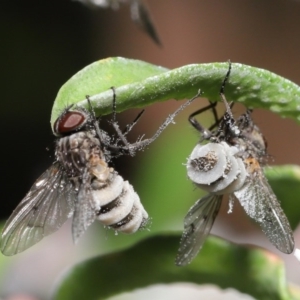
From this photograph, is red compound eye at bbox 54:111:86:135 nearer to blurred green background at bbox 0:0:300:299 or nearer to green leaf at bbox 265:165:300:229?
green leaf at bbox 265:165:300:229

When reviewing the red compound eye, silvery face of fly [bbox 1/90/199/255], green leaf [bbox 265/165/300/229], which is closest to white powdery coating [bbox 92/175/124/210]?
silvery face of fly [bbox 1/90/199/255]

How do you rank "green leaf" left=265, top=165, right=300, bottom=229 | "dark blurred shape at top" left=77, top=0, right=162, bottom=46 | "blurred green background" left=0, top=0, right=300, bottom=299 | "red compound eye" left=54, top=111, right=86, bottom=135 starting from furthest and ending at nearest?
1. "blurred green background" left=0, top=0, right=300, bottom=299
2. "dark blurred shape at top" left=77, top=0, right=162, bottom=46
3. "green leaf" left=265, top=165, right=300, bottom=229
4. "red compound eye" left=54, top=111, right=86, bottom=135

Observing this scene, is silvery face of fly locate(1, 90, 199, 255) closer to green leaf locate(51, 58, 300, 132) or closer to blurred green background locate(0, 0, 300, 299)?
green leaf locate(51, 58, 300, 132)

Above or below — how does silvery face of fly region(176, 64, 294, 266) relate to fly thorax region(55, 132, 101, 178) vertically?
below

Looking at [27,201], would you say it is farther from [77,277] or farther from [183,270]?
[183,270]

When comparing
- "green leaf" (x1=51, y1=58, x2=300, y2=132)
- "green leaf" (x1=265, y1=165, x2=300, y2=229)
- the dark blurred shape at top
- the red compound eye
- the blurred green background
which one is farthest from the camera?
the blurred green background

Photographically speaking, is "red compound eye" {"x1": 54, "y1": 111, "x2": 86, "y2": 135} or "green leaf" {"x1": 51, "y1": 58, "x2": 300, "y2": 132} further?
"red compound eye" {"x1": 54, "y1": 111, "x2": 86, "y2": 135}

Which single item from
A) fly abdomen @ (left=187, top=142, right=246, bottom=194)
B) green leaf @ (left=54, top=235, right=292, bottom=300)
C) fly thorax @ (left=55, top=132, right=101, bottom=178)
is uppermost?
fly thorax @ (left=55, top=132, right=101, bottom=178)
